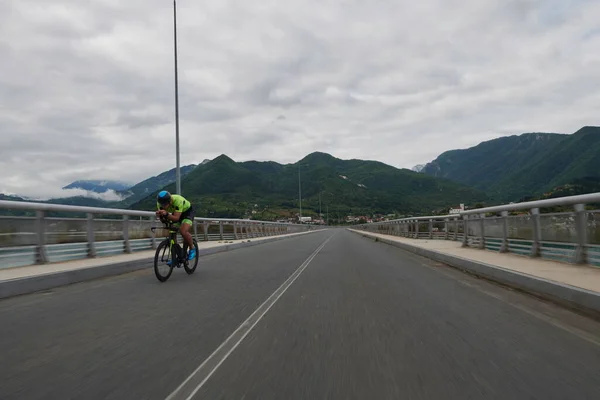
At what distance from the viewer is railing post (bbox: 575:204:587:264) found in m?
8.91

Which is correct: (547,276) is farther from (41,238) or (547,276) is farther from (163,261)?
(41,238)

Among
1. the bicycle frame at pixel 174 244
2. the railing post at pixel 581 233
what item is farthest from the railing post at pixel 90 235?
the railing post at pixel 581 233

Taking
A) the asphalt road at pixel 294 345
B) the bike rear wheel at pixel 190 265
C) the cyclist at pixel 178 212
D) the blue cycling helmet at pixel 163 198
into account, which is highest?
the blue cycling helmet at pixel 163 198

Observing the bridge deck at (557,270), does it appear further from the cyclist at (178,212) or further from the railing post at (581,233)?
the cyclist at (178,212)

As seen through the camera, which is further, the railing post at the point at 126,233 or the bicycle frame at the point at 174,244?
the railing post at the point at 126,233

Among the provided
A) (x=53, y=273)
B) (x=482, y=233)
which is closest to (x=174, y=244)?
(x=53, y=273)

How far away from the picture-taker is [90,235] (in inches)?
493

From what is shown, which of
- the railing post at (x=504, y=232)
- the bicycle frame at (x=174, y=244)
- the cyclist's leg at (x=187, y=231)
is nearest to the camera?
the bicycle frame at (x=174, y=244)

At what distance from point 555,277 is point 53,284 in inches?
354

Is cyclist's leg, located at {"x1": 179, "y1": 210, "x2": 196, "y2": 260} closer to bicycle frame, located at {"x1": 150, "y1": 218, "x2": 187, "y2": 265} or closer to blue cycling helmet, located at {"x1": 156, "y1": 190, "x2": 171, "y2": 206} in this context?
bicycle frame, located at {"x1": 150, "y1": 218, "x2": 187, "y2": 265}

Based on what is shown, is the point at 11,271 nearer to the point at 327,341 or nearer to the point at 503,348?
the point at 327,341

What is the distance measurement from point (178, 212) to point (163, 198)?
0.57 metres

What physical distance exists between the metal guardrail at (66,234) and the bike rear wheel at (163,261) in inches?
115

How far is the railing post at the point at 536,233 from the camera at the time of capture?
10791mm
